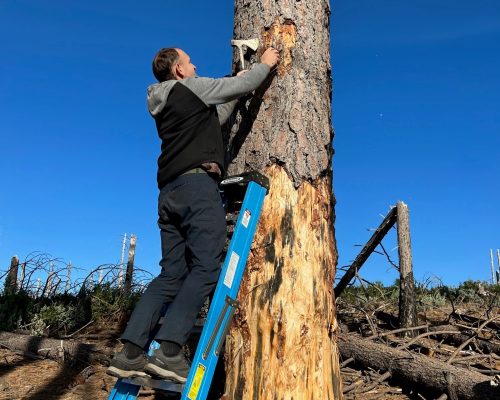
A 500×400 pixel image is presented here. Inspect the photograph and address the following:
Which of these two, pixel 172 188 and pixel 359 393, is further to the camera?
pixel 359 393

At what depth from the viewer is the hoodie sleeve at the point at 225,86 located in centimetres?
318

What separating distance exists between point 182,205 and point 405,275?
3947mm

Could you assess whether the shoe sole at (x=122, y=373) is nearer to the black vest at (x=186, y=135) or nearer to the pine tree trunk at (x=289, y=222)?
the pine tree trunk at (x=289, y=222)

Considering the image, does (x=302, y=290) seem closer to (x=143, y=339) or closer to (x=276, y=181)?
(x=276, y=181)

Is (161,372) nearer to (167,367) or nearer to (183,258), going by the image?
(167,367)

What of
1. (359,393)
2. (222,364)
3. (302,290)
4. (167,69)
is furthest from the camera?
(359,393)

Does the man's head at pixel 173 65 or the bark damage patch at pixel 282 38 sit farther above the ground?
the bark damage patch at pixel 282 38

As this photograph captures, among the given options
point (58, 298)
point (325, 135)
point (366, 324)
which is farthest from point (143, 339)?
point (58, 298)

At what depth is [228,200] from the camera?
3.36 meters

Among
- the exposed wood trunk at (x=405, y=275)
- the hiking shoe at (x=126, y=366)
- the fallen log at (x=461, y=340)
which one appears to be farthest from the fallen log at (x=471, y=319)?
the hiking shoe at (x=126, y=366)

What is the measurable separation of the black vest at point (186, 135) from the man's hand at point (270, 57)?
18.0 inches

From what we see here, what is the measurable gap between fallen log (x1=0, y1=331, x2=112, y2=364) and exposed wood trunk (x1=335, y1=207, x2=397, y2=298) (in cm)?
275

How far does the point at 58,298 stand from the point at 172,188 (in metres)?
5.07

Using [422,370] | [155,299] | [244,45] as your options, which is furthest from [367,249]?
[155,299]
